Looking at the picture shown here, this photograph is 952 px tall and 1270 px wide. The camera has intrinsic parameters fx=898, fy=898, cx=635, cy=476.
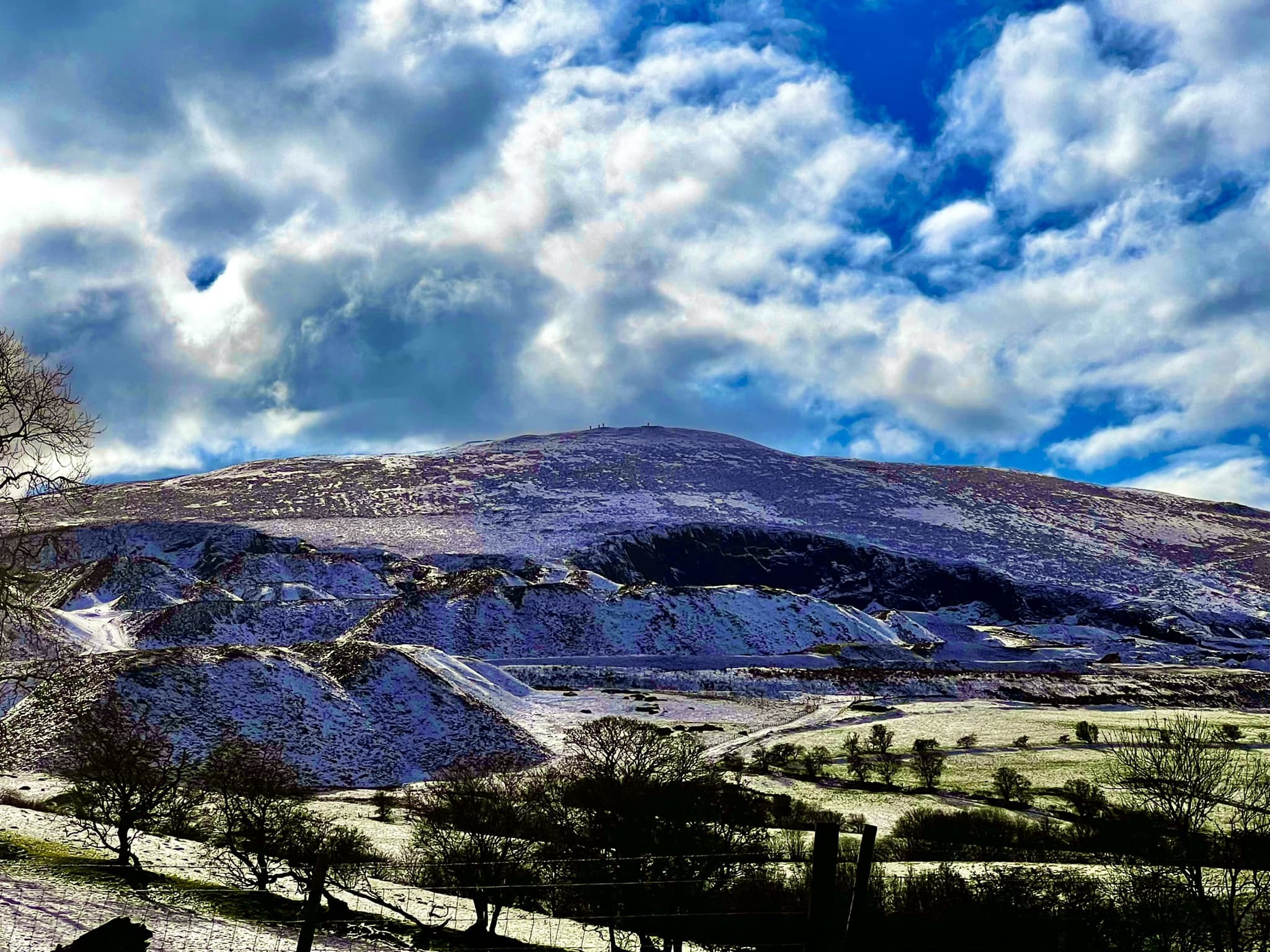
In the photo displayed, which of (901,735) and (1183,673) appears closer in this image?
(901,735)

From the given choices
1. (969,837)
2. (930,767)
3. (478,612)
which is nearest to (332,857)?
(969,837)

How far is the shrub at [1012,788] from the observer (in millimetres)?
41344

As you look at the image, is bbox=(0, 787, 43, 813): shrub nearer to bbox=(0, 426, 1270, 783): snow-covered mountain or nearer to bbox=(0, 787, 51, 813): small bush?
bbox=(0, 787, 51, 813): small bush

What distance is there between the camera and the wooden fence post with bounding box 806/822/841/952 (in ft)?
32.7

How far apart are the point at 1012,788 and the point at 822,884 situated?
3761 centimetres

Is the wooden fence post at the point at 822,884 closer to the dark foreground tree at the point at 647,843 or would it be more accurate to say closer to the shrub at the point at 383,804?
the dark foreground tree at the point at 647,843

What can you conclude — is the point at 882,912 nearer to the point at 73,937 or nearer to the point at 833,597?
the point at 73,937

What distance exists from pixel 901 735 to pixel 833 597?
129695 millimetres

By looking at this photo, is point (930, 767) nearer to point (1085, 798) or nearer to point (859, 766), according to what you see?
Result: point (859, 766)

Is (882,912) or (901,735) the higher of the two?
(901,735)

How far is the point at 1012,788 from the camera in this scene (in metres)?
42.6

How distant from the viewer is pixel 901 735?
207 feet

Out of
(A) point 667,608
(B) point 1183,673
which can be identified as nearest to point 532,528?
(A) point 667,608

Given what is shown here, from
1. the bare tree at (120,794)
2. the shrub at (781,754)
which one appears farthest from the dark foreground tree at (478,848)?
the shrub at (781,754)
